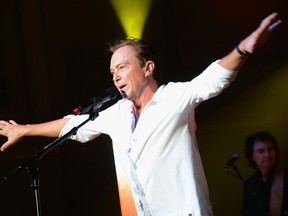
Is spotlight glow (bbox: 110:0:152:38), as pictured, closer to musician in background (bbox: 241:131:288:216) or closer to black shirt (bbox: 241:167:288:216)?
musician in background (bbox: 241:131:288:216)

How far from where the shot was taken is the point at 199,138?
548 centimetres

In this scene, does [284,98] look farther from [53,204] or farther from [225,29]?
[53,204]

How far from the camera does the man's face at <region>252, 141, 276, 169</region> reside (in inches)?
158

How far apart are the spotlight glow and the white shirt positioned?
382 centimetres

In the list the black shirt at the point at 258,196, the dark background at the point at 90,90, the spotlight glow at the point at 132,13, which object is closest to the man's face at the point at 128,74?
the black shirt at the point at 258,196

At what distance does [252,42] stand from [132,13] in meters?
4.49

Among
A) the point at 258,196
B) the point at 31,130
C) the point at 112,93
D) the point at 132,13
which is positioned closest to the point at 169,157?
the point at 112,93

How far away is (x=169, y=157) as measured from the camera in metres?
2.09

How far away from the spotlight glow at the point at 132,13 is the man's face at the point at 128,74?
135 inches

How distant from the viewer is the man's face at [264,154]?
4.02 m

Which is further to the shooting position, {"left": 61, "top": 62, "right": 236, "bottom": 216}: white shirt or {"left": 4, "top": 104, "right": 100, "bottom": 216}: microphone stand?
{"left": 4, "top": 104, "right": 100, "bottom": 216}: microphone stand

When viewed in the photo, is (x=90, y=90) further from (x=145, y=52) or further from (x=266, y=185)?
(x=145, y=52)

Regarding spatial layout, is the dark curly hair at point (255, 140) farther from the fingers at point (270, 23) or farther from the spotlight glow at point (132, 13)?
the fingers at point (270, 23)

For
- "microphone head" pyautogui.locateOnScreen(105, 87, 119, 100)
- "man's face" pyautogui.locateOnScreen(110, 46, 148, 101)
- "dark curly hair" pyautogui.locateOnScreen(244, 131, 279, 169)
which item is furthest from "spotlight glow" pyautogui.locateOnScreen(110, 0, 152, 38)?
"microphone head" pyautogui.locateOnScreen(105, 87, 119, 100)
